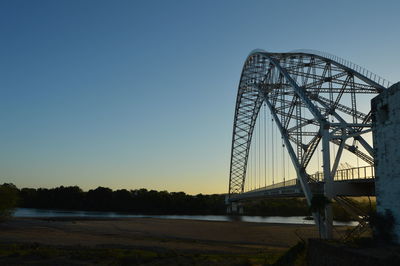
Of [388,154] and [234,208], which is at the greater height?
[388,154]

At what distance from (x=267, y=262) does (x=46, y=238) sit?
2364 centimetres

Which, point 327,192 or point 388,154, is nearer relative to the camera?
point 388,154

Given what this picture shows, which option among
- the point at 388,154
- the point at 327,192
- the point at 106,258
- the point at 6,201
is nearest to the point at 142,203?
the point at 6,201

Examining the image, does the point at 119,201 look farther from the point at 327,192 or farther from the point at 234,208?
the point at 327,192

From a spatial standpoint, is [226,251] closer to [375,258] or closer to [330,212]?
[330,212]

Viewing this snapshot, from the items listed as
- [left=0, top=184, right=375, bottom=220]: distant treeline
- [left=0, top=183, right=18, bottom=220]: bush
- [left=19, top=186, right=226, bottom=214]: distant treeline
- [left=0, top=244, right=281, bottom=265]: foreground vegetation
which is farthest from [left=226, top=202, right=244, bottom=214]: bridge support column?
[left=0, top=244, right=281, bottom=265]: foreground vegetation

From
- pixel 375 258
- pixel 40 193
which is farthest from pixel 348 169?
pixel 40 193

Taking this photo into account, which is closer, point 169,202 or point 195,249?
point 195,249

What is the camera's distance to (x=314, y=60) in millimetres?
39812

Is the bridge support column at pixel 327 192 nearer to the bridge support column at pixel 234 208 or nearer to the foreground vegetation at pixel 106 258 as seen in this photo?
the foreground vegetation at pixel 106 258

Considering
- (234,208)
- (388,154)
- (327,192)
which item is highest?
(388,154)

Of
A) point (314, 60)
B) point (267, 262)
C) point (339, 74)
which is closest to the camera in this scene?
point (267, 262)

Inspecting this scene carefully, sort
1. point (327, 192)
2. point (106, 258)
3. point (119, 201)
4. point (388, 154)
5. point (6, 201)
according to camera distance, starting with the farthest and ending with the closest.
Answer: point (119, 201), point (6, 201), point (327, 192), point (106, 258), point (388, 154)

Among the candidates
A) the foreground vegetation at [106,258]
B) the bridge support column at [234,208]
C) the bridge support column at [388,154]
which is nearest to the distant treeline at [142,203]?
the bridge support column at [234,208]
